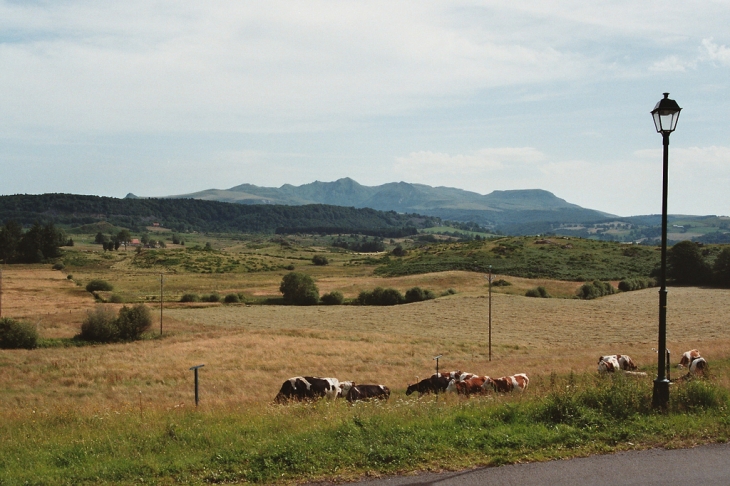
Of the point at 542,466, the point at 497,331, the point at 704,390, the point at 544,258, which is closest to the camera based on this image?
the point at 542,466

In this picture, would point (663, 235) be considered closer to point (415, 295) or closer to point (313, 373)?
point (313, 373)

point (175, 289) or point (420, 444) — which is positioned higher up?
point (420, 444)

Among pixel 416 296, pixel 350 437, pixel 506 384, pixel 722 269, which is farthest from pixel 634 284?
pixel 350 437

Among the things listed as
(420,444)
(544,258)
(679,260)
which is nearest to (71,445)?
(420,444)

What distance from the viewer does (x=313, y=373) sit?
104 ft

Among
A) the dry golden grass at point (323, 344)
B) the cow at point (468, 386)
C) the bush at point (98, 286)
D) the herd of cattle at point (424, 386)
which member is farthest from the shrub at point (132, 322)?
the bush at point (98, 286)

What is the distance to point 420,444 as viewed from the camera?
31.9ft

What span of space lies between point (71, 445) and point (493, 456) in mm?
7330

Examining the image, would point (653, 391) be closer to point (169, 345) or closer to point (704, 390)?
point (704, 390)

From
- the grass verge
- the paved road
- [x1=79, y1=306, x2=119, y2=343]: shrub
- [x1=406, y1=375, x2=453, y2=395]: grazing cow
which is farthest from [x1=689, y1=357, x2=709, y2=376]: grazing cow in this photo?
[x1=79, y1=306, x2=119, y2=343]: shrub

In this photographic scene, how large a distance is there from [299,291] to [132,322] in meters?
37.1

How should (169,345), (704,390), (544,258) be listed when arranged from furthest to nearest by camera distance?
(544,258)
(169,345)
(704,390)

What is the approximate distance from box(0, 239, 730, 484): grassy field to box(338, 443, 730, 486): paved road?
325 mm

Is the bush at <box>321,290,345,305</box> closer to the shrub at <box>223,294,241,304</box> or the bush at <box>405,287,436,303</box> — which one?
the bush at <box>405,287,436,303</box>
